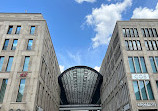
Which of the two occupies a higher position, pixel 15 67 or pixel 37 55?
pixel 37 55

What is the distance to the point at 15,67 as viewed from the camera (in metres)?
28.4

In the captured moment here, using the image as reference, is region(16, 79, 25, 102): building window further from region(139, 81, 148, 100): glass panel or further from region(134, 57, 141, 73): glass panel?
region(134, 57, 141, 73): glass panel

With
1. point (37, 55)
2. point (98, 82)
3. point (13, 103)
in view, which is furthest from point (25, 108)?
point (98, 82)

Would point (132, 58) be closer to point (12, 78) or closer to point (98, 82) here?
point (12, 78)

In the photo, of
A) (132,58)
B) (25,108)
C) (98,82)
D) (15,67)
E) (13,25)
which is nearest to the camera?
(25,108)

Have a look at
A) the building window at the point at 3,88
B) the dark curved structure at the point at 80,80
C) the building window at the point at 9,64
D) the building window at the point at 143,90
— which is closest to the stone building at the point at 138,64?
the building window at the point at 143,90

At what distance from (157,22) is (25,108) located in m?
35.7

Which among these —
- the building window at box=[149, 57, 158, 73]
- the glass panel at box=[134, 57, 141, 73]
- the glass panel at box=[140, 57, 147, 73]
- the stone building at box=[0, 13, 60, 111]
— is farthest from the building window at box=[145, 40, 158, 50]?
the stone building at box=[0, 13, 60, 111]

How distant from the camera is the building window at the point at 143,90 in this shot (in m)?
26.4

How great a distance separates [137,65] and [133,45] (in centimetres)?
496

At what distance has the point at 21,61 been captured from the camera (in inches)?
1145

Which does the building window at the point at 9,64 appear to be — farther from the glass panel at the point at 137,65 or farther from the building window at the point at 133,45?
the glass panel at the point at 137,65

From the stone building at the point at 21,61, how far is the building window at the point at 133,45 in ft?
64.2

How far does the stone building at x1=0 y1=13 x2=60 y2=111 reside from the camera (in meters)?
25.4
